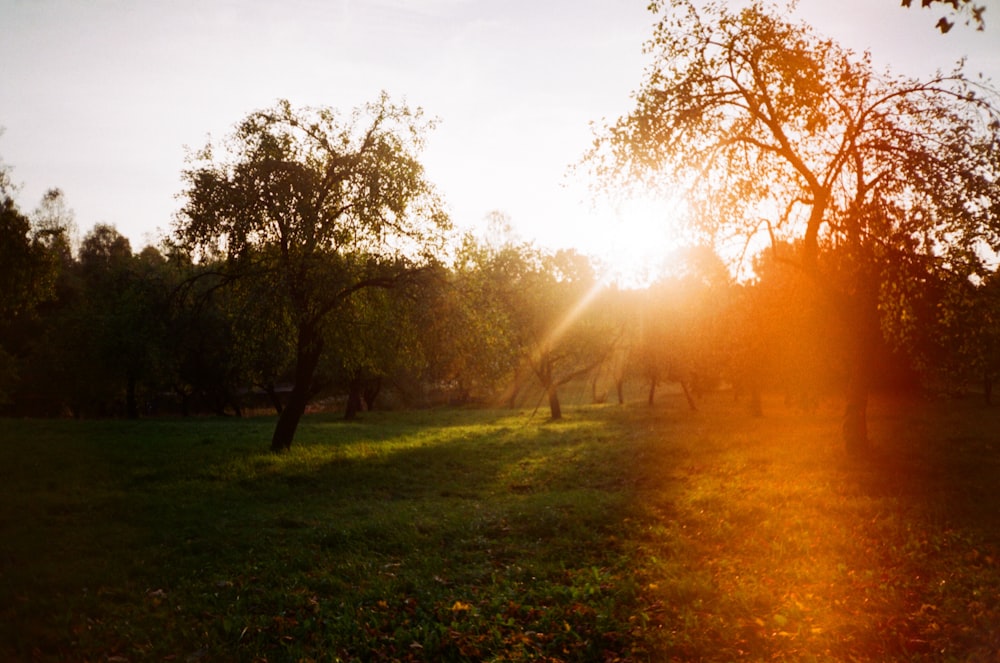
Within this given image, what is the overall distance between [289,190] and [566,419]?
3008 cm

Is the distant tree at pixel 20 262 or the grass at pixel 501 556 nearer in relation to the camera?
the grass at pixel 501 556

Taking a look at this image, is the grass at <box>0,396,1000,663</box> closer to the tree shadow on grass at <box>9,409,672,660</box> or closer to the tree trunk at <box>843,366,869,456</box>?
the tree shadow on grass at <box>9,409,672,660</box>

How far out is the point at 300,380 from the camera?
2614cm

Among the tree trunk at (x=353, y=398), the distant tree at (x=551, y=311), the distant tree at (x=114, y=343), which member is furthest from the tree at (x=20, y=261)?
the distant tree at (x=551, y=311)

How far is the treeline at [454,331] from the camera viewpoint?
72.8 ft

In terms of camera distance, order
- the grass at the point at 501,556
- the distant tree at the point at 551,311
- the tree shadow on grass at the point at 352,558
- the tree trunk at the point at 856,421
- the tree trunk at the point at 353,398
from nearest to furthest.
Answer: the grass at the point at 501,556 → the tree shadow on grass at the point at 352,558 → the tree trunk at the point at 856,421 → the distant tree at the point at 551,311 → the tree trunk at the point at 353,398

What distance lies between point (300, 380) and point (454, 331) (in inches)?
→ 285

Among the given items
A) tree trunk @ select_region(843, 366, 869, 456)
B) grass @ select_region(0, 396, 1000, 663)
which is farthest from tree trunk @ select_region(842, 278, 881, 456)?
grass @ select_region(0, 396, 1000, 663)

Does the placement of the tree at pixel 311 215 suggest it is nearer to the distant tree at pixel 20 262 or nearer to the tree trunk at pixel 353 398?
the distant tree at pixel 20 262

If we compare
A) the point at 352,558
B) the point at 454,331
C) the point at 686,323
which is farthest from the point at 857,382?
the point at 352,558

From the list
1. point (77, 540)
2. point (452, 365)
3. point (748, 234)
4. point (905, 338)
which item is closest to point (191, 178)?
point (452, 365)

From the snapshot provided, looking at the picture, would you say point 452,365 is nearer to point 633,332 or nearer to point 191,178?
point 191,178

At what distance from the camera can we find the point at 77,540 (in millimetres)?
13555

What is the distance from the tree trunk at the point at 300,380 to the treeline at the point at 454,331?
571 millimetres
